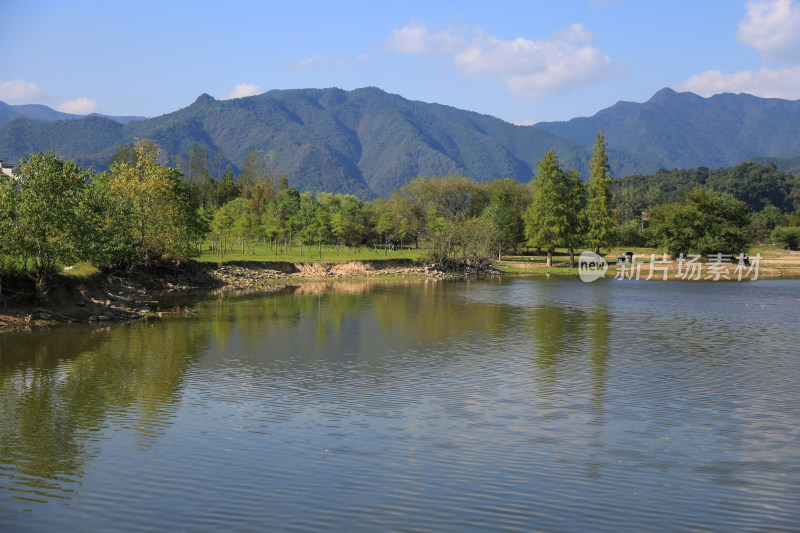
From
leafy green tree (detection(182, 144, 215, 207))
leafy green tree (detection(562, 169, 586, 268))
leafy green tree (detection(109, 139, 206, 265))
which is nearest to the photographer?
leafy green tree (detection(109, 139, 206, 265))

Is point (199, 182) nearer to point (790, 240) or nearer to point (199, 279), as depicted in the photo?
point (199, 279)

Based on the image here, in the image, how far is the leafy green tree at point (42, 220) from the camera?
33.2 m

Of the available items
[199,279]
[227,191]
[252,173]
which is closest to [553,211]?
[199,279]

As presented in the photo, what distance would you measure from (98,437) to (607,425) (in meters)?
13.5

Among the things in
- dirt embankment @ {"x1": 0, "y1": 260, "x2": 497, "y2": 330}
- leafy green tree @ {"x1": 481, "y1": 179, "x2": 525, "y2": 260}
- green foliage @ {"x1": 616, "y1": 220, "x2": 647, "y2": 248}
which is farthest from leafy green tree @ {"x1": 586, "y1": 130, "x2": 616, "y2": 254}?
green foliage @ {"x1": 616, "y1": 220, "x2": 647, "y2": 248}

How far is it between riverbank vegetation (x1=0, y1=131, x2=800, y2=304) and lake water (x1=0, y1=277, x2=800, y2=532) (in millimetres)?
6106

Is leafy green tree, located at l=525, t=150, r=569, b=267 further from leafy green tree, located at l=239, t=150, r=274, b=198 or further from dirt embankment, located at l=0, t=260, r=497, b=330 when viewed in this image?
leafy green tree, located at l=239, t=150, r=274, b=198

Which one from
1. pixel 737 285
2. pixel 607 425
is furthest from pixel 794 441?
pixel 737 285

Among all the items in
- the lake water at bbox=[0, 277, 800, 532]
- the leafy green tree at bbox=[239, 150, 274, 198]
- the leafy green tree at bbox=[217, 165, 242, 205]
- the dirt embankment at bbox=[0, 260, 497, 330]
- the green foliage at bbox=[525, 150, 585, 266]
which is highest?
the leafy green tree at bbox=[239, 150, 274, 198]

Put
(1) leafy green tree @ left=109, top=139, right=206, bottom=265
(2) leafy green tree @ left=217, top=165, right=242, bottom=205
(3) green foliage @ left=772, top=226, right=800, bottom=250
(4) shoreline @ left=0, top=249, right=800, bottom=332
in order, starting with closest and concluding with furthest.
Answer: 1. (4) shoreline @ left=0, top=249, right=800, bottom=332
2. (1) leafy green tree @ left=109, top=139, right=206, bottom=265
3. (3) green foliage @ left=772, top=226, right=800, bottom=250
4. (2) leafy green tree @ left=217, top=165, right=242, bottom=205

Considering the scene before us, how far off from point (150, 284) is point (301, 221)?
1467 inches

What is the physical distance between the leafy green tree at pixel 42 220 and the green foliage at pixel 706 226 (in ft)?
254

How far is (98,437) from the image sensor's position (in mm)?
16266

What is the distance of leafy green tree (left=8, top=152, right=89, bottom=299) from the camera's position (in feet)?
109
